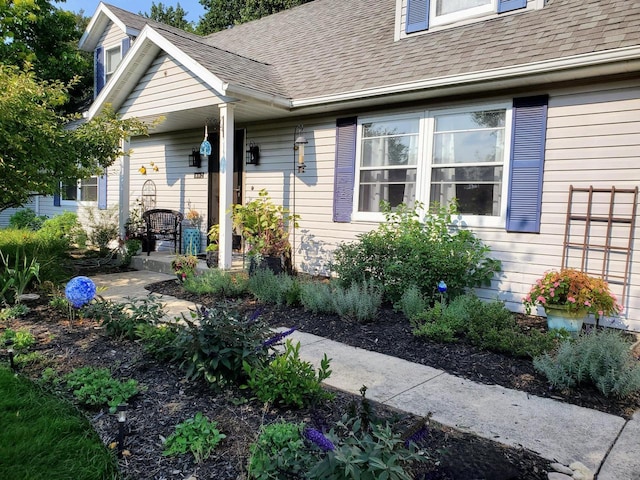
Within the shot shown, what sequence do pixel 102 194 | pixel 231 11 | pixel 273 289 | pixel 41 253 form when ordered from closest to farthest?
pixel 273 289
pixel 41 253
pixel 102 194
pixel 231 11

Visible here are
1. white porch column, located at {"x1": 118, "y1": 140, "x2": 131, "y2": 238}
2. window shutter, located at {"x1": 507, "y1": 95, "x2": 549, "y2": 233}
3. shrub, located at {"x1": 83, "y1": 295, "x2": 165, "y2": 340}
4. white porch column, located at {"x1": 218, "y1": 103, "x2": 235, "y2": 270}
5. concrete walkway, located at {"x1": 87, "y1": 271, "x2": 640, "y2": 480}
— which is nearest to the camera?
concrete walkway, located at {"x1": 87, "y1": 271, "x2": 640, "y2": 480}

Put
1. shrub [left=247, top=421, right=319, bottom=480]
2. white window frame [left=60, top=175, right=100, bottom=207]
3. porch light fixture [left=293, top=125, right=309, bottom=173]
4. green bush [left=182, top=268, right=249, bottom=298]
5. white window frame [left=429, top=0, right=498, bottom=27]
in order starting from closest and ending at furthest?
shrub [left=247, top=421, right=319, bottom=480], white window frame [left=429, top=0, right=498, bottom=27], green bush [left=182, top=268, right=249, bottom=298], porch light fixture [left=293, top=125, right=309, bottom=173], white window frame [left=60, top=175, right=100, bottom=207]

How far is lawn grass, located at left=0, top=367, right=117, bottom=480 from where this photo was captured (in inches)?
81.2

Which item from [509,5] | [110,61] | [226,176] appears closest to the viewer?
[509,5]

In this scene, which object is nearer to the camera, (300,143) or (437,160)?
(437,160)

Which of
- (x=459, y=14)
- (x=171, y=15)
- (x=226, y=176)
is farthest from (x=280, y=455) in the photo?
(x=171, y=15)

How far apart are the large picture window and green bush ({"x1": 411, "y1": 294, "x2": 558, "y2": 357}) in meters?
Result: 1.53

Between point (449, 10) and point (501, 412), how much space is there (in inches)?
234

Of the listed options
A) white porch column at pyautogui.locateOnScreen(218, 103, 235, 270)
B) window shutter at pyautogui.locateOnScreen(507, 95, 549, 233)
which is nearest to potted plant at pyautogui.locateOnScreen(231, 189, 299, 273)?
white porch column at pyautogui.locateOnScreen(218, 103, 235, 270)

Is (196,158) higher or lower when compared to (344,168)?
higher

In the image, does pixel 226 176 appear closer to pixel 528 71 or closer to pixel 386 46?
pixel 386 46

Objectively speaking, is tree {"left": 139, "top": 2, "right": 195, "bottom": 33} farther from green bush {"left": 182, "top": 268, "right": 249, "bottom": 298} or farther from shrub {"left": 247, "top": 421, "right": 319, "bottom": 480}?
shrub {"left": 247, "top": 421, "right": 319, "bottom": 480}

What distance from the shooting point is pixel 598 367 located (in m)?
3.21

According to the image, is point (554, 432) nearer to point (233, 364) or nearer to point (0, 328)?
point (233, 364)
